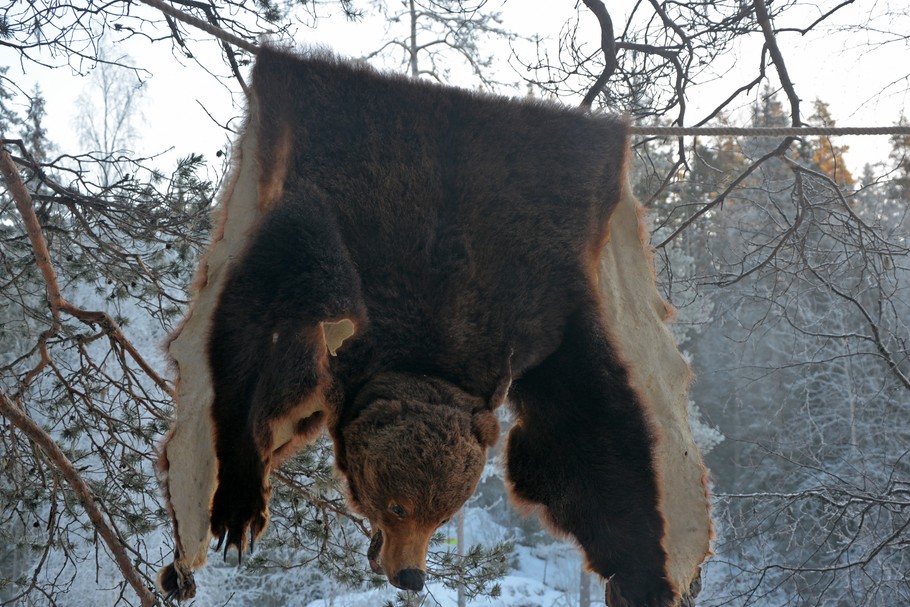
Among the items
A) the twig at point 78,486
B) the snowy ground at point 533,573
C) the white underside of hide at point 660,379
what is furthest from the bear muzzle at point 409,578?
the snowy ground at point 533,573

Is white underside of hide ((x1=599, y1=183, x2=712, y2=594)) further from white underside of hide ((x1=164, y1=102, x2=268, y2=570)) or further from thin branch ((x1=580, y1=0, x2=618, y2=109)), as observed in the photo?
thin branch ((x1=580, y1=0, x2=618, y2=109))

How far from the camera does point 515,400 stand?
72.5 inches

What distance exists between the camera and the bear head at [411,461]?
1.30 m

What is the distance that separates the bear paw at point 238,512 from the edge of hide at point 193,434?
3 cm

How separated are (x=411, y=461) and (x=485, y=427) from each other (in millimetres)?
211

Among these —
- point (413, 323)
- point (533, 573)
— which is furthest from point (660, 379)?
point (533, 573)

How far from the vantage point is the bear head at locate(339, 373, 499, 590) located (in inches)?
51.3

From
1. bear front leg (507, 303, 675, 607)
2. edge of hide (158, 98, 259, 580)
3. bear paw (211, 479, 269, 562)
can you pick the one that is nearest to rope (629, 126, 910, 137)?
bear front leg (507, 303, 675, 607)

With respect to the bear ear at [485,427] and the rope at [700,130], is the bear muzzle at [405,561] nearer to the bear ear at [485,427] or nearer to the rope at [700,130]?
the bear ear at [485,427]

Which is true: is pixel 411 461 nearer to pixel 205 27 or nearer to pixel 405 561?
pixel 405 561

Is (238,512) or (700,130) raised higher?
(700,130)

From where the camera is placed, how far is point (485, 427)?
1.45 meters

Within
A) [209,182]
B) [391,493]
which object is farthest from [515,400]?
[209,182]

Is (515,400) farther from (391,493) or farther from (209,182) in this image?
(209,182)
